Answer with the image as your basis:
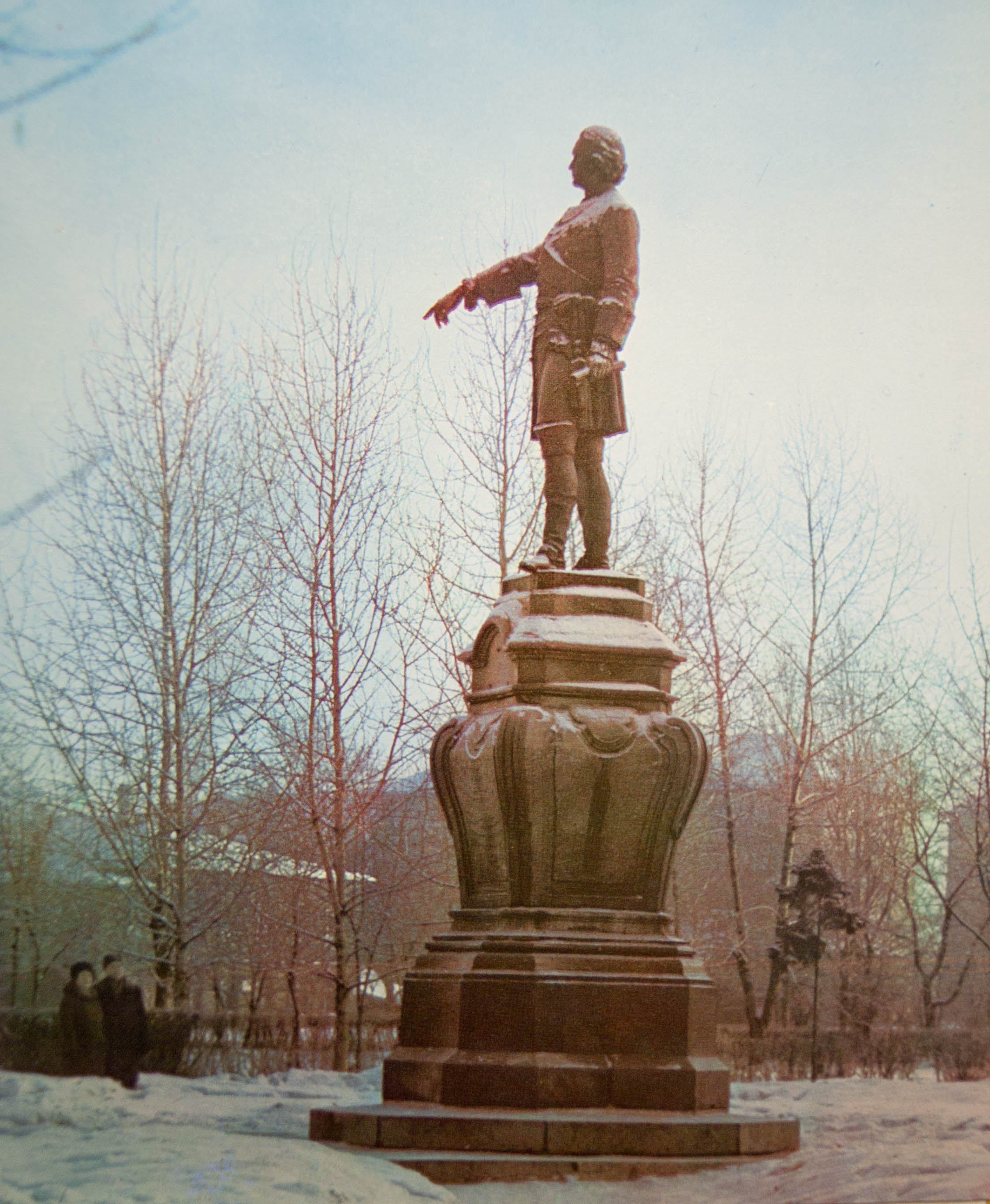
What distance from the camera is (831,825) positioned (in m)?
12.5

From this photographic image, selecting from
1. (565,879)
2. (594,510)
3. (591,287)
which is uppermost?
(591,287)

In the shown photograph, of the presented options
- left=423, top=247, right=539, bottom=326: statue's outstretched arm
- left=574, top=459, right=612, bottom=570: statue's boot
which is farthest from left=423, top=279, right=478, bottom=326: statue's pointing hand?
left=574, top=459, right=612, bottom=570: statue's boot

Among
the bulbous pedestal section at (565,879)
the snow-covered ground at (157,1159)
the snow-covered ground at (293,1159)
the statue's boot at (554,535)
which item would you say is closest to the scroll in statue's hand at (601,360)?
the statue's boot at (554,535)

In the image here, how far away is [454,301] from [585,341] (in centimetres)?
82

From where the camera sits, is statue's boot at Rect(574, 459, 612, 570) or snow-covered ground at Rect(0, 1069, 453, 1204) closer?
snow-covered ground at Rect(0, 1069, 453, 1204)

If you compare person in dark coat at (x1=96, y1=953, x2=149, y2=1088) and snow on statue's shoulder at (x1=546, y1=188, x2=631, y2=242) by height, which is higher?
snow on statue's shoulder at (x1=546, y1=188, x2=631, y2=242)

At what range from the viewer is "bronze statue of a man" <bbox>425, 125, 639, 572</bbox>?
6.01 m

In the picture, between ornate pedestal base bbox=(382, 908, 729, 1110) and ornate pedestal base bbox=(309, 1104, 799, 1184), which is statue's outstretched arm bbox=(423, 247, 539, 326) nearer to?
ornate pedestal base bbox=(382, 908, 729, 1110)

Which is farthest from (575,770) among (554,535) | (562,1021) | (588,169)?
(588,169)

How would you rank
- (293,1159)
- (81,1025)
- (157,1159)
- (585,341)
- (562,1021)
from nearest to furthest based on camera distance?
(157,1159)
(293,1159)
(562,1021)
(81,1025)
(585,341)

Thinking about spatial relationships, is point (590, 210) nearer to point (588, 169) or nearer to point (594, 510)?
point (588, 169)

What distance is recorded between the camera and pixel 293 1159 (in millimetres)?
3992

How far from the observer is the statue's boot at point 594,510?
610cm

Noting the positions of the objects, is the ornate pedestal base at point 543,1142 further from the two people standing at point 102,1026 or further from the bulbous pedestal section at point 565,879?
the two people standing at point 102,1026
